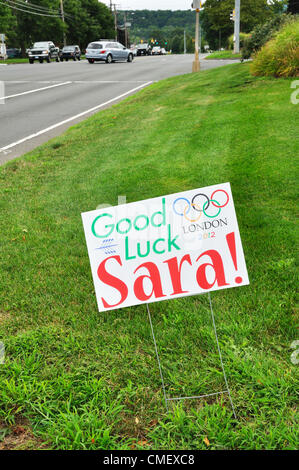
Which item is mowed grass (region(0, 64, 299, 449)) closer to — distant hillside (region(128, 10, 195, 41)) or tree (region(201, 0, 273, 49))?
tree (region(201, 0, 273, 49))

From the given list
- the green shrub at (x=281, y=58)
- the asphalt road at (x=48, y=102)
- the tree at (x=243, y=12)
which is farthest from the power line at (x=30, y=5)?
the green shrub at (x=281, y=58)

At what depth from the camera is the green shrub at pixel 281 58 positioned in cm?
1116

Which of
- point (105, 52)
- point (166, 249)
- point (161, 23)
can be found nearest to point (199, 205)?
point (166, 249)

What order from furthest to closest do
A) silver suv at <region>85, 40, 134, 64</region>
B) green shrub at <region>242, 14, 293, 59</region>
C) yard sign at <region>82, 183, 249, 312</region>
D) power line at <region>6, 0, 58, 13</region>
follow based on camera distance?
power line at <region>6, 0, 58, 13</region> < silver suv at <region>85, 40, 134, 64</region> < green shrub at <region>242, 14, 293, 59</region> < yard sign at <region>82, 183, 249, 312</region>

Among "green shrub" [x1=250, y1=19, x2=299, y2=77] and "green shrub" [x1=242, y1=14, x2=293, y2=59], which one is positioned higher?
"green shrub" [x1=242, y1=14, x2=293, y2=59]

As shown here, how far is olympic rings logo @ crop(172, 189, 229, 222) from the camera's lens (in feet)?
8.43

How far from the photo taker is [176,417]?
2.30 metres

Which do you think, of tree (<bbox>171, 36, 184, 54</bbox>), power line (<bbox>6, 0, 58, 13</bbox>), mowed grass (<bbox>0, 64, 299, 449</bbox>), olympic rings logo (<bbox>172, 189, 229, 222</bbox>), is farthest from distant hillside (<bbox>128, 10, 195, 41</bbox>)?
olympic rings logo (<bbox>172, 189, 229, 222</bbox>)

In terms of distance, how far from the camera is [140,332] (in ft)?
9.71

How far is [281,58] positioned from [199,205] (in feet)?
34.7

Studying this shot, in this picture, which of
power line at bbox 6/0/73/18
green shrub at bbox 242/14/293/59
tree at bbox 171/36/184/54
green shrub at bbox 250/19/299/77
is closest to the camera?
green shrub at bbox 250/19/299/77

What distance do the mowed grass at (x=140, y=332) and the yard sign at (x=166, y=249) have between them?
458 mm

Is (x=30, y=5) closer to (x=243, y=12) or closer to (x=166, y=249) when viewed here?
(x=243, y=12)
